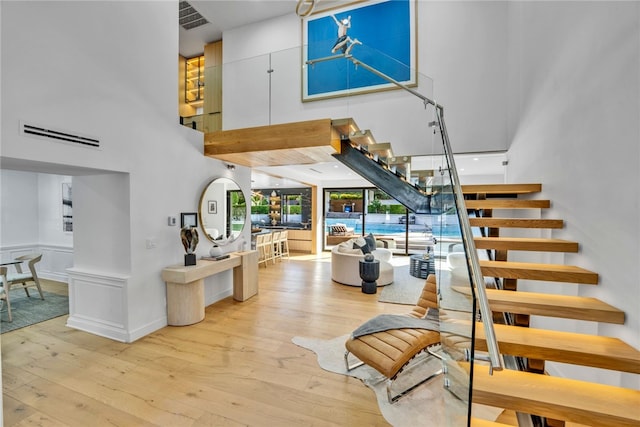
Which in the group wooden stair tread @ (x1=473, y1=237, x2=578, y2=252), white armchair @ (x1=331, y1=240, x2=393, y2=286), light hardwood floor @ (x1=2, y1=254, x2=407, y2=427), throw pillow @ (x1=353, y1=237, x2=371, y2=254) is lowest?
light hardwood floor @ (x1=2, y1=254, x2=407, y2=427)

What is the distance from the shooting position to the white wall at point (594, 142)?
1.77 m

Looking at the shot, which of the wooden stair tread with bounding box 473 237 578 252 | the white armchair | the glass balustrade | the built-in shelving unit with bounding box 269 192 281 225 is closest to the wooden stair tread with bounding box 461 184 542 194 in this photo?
the glass balustrade

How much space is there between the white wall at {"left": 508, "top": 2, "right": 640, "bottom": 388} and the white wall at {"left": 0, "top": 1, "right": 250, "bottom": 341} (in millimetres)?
4552

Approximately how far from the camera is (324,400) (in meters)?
2.28

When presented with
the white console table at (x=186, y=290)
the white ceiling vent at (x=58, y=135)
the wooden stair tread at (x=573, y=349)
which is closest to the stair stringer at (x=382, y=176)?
the white console table at (x=186, y=290)

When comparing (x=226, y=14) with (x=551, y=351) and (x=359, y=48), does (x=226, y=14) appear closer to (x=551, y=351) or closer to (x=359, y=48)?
(x=359, y=48)

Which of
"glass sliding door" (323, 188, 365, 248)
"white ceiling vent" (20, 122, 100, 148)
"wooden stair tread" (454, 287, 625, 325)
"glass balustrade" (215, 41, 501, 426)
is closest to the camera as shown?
"wooden stair tread" (454, 287, 625, 325)

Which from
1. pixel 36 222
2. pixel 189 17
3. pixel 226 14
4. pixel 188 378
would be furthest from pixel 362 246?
pixel 36 222

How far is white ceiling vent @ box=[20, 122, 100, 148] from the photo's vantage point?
235 centimetres

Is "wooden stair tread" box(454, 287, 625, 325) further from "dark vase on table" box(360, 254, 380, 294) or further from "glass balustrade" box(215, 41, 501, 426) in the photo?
"dark vase on table" box(360, 254, 380, 294)

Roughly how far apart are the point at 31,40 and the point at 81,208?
201 cm

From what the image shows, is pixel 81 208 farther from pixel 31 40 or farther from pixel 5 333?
pixel 31 40

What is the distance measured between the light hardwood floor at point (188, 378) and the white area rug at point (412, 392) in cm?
11

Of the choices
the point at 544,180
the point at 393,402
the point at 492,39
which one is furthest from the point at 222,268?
the point at 492,39
